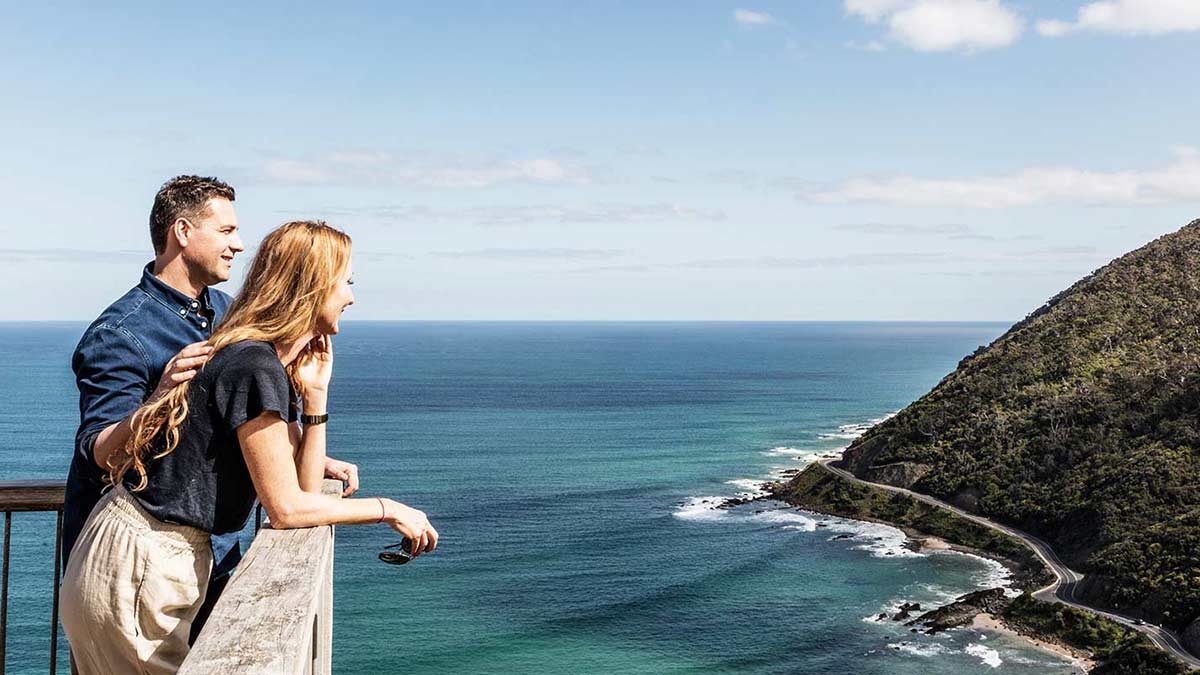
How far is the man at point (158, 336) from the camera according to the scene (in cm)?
318

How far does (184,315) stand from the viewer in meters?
3.62

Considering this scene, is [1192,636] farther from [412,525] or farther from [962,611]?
[412,525]

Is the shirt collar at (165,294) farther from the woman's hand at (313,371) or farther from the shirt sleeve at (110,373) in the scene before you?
the woman's hand at (313,371)

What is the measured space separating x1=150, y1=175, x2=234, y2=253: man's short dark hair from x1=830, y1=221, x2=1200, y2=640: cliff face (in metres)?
42.8

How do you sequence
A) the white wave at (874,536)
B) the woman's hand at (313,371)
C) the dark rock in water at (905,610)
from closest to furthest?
the woman's hand at (313,371) < the dark rock in water at (905,610) < the white wave at (874,536)

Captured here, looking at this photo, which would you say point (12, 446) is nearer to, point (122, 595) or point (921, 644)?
point (921, 644)

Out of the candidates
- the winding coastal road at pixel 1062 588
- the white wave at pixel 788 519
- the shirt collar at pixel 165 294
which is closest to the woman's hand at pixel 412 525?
the shirt collar at pixel 165 294

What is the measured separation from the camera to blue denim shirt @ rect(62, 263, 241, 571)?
10.6 feet

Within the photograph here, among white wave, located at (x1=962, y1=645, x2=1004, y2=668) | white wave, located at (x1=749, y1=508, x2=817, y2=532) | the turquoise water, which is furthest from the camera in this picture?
white wave, located at (x1=749, y1=508, x2=817, y2=532)

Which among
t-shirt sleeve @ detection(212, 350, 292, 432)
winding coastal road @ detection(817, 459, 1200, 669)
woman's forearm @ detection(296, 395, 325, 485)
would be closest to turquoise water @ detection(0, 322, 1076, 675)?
winding coastal road @ detection(817, 459, 1200, 669)

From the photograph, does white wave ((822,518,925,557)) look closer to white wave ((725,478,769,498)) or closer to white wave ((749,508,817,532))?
white wave ((749,508,817,532))

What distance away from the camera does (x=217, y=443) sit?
300 cm


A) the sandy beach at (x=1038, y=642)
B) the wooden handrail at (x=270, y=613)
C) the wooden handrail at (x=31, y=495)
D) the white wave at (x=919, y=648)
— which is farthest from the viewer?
the white wave at (x=919, y=648)

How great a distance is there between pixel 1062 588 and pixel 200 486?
46.9 metres
